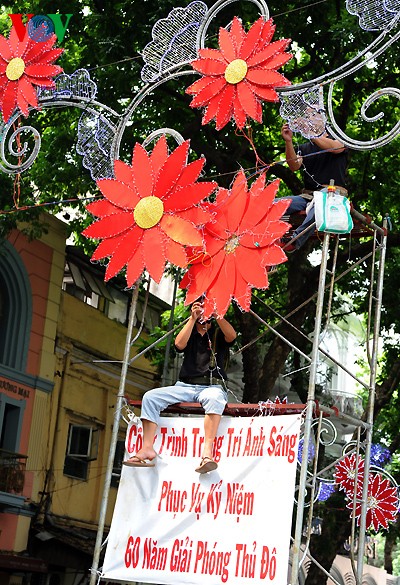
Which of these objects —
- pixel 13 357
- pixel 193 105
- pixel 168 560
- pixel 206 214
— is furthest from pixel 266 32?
pixel 13 357

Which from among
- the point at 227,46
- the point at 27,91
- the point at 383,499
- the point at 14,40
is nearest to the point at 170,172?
the point at 227,46

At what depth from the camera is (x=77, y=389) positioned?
1986cm

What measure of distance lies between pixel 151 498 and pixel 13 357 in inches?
452

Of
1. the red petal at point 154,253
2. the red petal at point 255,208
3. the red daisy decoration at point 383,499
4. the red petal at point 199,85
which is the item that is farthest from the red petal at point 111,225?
the red daisy decoration at point 383,499

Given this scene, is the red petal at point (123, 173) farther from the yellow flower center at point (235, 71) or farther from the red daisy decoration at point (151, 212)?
the yellow flower center at point (235, 71)

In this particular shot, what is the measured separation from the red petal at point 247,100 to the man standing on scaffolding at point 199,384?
1653mm

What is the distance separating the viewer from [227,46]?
8.29 metres

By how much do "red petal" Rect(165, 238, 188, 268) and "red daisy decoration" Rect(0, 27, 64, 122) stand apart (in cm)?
257

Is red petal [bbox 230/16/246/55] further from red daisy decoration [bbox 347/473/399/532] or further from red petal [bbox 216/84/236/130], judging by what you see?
red daisy decoration [bbox 347/473/399/532]

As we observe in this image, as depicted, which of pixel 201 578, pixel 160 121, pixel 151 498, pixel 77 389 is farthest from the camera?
pixel 77 389

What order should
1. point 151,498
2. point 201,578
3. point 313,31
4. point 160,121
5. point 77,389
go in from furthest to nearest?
point 77,389
point 160,121
point 313,31
point 151,498
point 201,578

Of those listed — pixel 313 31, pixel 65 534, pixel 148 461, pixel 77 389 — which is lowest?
pixel 65 534

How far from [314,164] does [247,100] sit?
2.55 ft

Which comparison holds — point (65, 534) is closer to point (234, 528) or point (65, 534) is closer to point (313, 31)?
point (313, 31)
